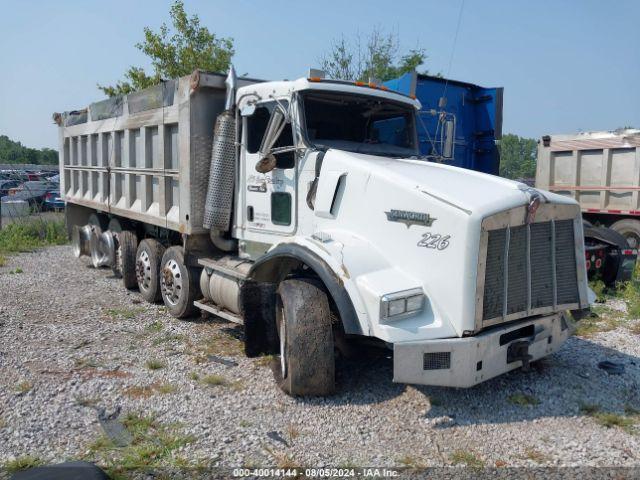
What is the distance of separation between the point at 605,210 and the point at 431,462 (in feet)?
28.8

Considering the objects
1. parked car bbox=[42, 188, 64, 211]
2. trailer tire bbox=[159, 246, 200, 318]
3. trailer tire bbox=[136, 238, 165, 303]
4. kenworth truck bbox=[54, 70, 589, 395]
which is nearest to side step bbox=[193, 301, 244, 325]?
kenworth truck bbox=[54, 70, 589, 395]

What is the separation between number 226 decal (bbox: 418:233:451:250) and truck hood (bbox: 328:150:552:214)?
0.24 metres

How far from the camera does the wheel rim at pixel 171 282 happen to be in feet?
23.6

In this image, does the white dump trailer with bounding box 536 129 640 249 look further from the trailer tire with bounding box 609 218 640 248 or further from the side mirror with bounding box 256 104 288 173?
the side mirror with bounding box 256 104 288 173

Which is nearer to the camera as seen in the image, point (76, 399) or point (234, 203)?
point (76, 399)

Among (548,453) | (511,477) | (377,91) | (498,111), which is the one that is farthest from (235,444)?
(498,111)

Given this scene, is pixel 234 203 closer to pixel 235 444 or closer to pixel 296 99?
pixel 296 99

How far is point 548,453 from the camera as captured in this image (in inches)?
151

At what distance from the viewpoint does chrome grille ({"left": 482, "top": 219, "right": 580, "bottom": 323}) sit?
4.09m

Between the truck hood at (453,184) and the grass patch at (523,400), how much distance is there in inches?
64.6

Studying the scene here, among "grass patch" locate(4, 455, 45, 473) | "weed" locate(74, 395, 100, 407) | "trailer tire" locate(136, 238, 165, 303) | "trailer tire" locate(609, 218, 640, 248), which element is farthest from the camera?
"trailer tire" locate(609, 218, 640, 248)

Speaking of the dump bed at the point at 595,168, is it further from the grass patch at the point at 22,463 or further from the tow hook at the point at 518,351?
the grass patch at the point at 22,463

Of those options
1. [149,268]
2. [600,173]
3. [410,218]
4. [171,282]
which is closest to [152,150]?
[149,268]

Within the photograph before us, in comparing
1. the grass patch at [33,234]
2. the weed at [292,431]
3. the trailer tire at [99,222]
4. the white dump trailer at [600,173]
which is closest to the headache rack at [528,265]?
the weed at [292,431]
